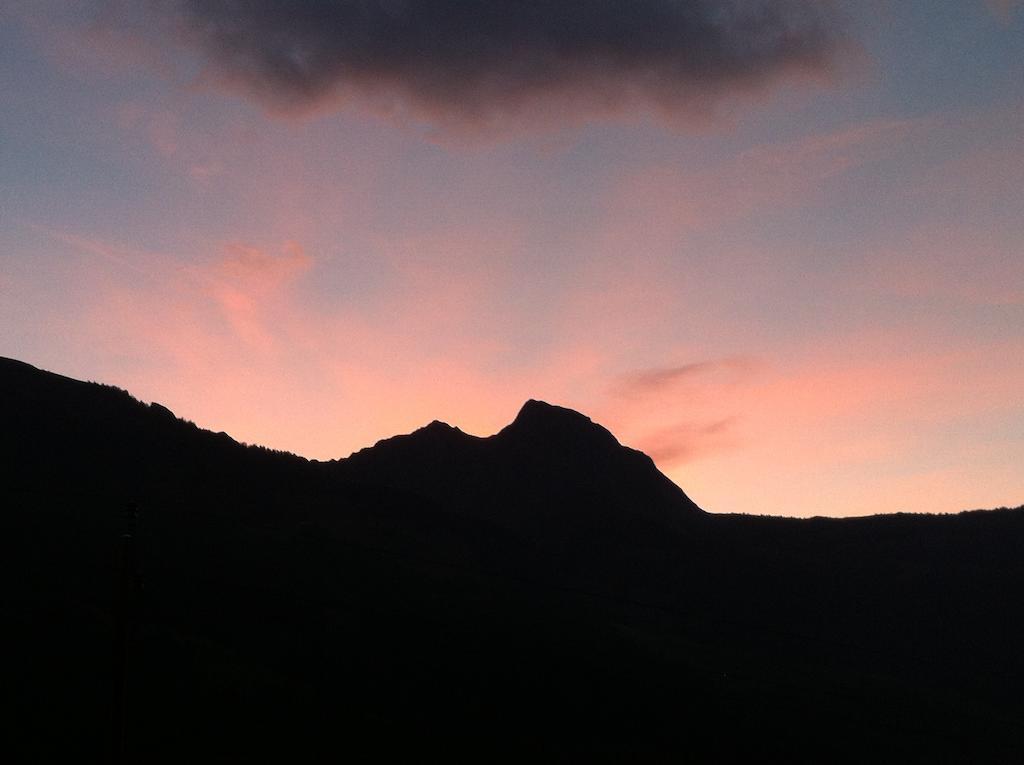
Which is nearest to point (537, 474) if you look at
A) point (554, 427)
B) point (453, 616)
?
point (554, 427)

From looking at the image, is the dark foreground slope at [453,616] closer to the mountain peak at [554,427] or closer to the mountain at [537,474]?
the mountain at [537,474]

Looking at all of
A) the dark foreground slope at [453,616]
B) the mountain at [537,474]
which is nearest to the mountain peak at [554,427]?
the mountain at [537,474]

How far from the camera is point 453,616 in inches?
2527

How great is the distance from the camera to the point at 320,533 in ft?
234

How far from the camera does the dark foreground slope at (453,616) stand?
42000 millimetres

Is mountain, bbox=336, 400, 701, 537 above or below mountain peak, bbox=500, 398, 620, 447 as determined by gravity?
below

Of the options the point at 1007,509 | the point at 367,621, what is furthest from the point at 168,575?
the point at 1007,509

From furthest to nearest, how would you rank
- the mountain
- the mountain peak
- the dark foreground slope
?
the mountain peak → the mountain → the dark foreground slope

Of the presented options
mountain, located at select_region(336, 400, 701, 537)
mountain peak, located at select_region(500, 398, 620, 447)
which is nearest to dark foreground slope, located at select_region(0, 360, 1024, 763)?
mountain, located at select_region(336, 400, 701, 537)

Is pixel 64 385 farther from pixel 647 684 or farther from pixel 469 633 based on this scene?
pixel 647 684

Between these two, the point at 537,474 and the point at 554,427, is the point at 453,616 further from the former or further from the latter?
the point at 554,427

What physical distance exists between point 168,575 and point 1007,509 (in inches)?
4343

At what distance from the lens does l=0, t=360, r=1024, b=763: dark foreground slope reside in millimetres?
42000

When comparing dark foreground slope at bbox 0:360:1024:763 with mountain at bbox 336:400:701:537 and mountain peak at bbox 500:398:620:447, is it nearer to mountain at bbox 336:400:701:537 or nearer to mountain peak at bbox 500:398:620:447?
mountain at bbox 336:400:701:537
